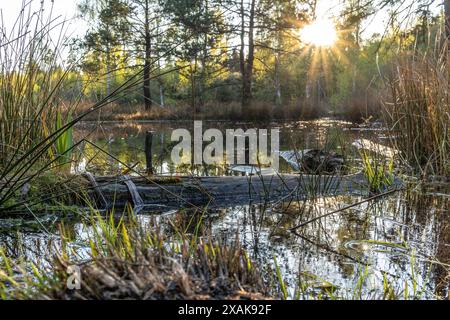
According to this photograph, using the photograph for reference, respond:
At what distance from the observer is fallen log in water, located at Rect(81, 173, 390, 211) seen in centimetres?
296

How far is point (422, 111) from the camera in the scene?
4152 millimetres

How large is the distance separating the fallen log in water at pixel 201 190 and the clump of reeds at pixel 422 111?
0.95 metres

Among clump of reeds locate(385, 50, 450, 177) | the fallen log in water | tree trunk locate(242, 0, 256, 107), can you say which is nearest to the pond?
the fallen log in water

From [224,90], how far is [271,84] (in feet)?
16.1

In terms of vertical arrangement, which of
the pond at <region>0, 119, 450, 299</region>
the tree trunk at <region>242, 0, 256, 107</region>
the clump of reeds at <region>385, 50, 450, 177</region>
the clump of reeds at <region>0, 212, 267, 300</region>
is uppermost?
the tree trunk at <region>242, 0, 256, 107</region>

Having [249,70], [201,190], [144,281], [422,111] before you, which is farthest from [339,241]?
[249,70]

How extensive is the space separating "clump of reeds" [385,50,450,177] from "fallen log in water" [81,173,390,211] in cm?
95

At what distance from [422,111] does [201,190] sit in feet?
7.57

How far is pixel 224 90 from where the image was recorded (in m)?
21.5

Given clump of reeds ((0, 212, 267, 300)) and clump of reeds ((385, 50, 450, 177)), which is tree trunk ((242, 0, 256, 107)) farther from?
clump of reeds ((0, 212, 267, 300))

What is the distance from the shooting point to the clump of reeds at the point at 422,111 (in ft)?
12.3

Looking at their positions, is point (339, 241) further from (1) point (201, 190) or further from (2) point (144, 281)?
(2) point (144, 281)
